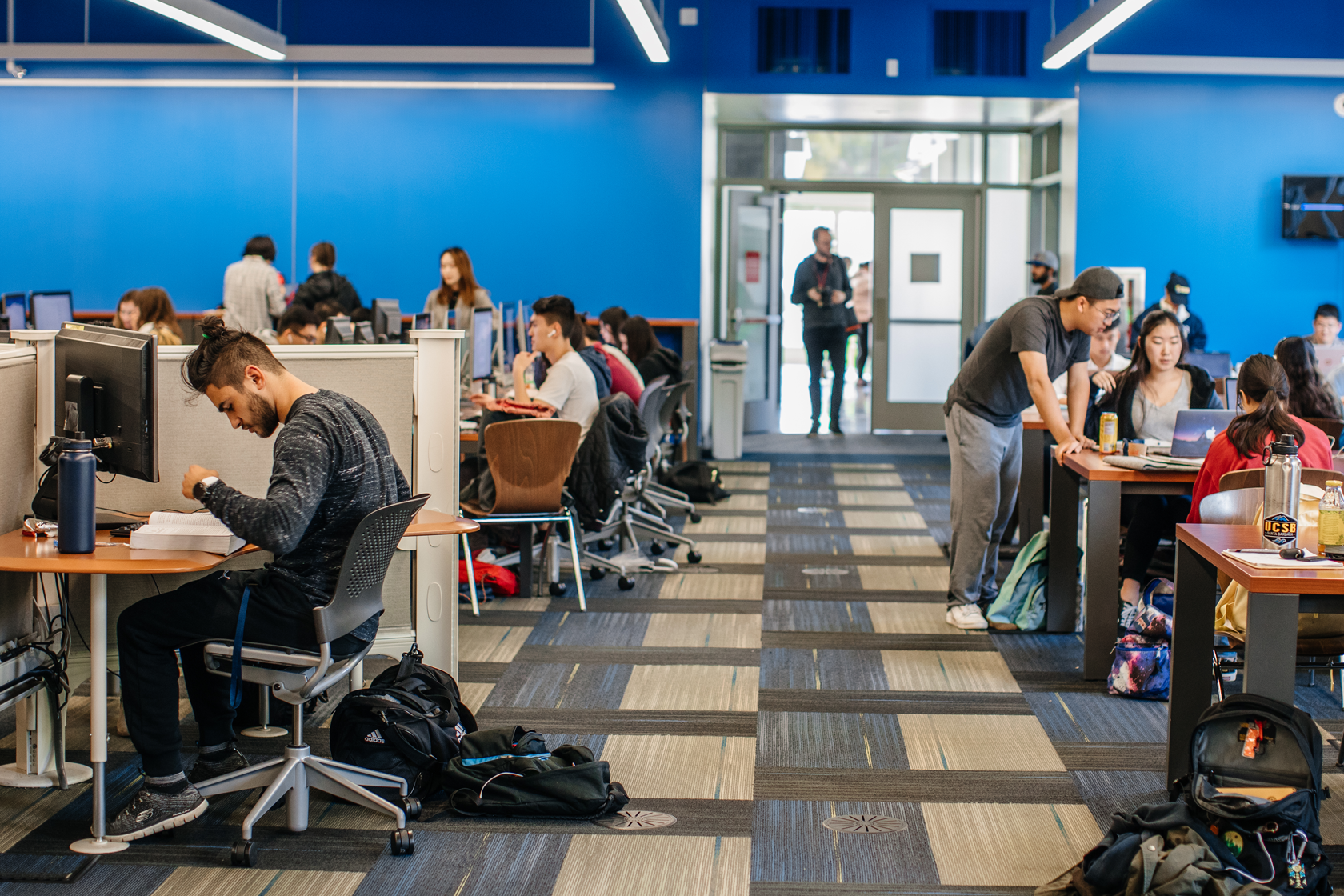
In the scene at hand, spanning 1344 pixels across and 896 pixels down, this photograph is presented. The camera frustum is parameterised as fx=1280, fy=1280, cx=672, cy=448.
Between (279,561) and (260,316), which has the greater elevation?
(260,316)

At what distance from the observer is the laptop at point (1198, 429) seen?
432 centimetres

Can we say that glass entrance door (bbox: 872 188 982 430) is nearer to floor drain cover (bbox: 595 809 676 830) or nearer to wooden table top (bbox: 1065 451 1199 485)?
wooden table top (bbox: 1065 451 1199 485)

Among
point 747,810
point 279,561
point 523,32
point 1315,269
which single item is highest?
point 523,32

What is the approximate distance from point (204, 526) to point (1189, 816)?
2.22 metres

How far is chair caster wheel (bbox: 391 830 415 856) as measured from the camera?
9.46 ft

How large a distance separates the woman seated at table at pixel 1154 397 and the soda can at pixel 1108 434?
31 cm

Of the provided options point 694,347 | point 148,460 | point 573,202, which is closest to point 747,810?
point 148,460

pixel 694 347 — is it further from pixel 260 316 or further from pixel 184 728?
pixel 184 728

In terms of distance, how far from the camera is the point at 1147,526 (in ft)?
15.3

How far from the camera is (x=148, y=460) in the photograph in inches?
121

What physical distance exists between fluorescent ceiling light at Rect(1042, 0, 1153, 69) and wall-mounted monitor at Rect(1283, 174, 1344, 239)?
2.12m

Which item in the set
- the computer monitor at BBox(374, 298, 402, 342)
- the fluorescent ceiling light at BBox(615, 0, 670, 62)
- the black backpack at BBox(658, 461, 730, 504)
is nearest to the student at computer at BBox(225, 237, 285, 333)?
the fluorescent ceiling light at BBox(615, 0, 670, 62)

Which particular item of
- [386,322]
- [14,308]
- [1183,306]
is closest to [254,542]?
[386,322]

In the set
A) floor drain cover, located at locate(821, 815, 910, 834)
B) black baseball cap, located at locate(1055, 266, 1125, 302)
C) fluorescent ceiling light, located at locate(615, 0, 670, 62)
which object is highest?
fluorescent ceiling light, located at locate(615, 0, 670, 62)
